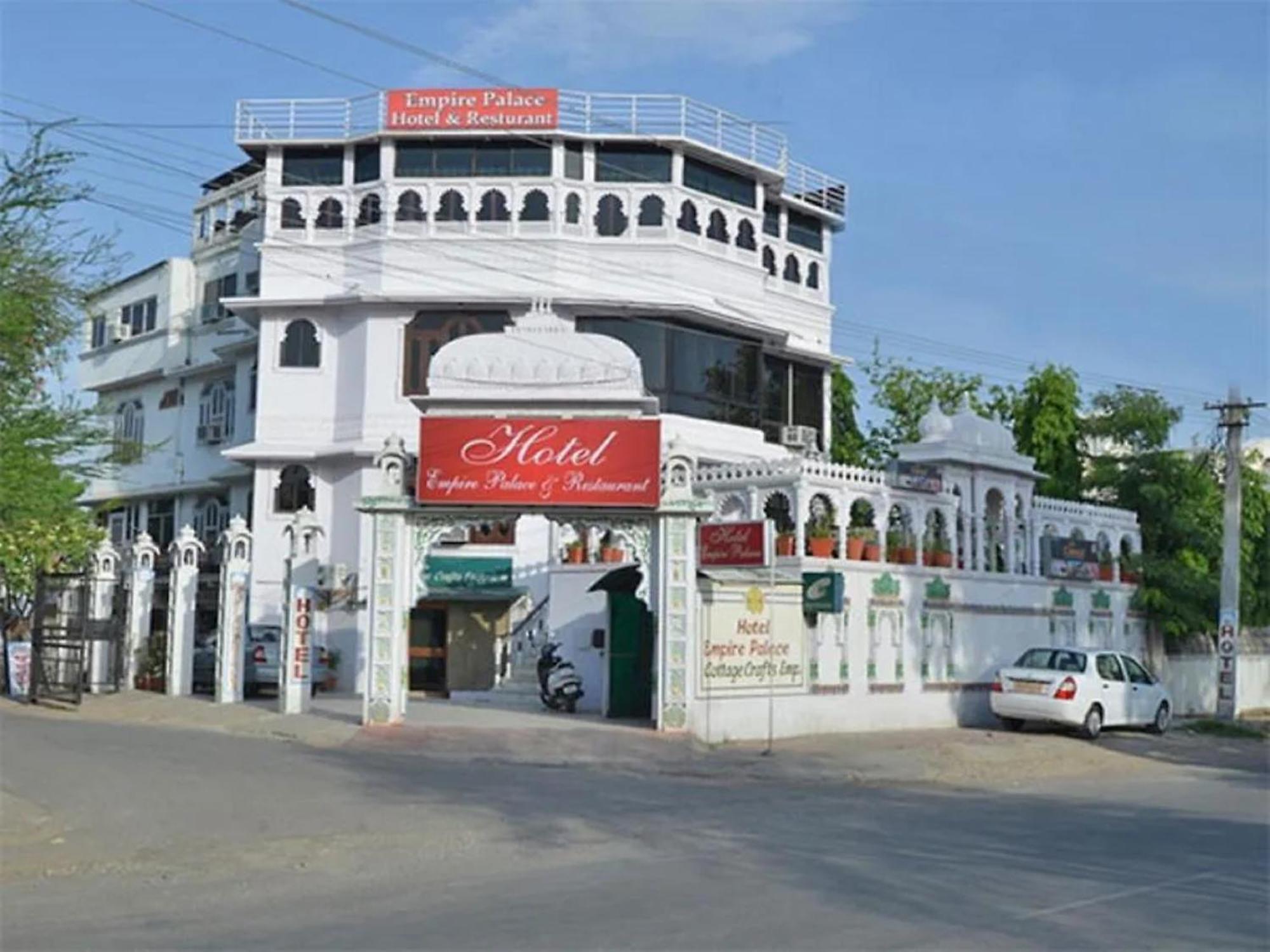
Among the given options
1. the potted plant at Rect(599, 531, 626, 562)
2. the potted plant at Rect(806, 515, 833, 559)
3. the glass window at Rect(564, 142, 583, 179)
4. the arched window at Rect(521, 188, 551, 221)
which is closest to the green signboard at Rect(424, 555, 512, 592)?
the potted plant at Rect(599, 531, 626, 562)

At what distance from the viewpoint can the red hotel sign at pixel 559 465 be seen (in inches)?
918

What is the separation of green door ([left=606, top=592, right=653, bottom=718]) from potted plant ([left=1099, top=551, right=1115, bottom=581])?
13130 mm

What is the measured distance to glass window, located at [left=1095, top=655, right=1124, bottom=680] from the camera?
89.2ft

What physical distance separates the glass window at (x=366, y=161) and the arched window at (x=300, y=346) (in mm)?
3956

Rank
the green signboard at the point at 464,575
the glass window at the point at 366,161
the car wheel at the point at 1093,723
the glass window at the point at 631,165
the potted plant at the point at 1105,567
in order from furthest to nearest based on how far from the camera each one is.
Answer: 1. the glass window at the point at 366,161
2. the glass window at the point at 631,165
3. the green signboard at the point at 464,575
4. the potted plant at the point at 1105,567
5. the car wheel at the point at 1093,723

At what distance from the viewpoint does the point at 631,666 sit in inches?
1022

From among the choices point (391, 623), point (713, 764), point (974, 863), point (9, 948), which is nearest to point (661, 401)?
point (391, 623)

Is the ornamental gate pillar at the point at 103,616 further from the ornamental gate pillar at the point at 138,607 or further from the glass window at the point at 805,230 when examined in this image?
the glass window at the point at 805,230

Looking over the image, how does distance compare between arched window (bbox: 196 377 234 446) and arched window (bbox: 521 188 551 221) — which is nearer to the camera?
arched window (bbox: 521 188 551 221)

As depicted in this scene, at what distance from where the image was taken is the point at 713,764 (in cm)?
2097

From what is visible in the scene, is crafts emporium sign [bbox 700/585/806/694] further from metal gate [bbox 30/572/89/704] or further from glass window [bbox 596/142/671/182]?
glass window [bbox 596/142/671/182]

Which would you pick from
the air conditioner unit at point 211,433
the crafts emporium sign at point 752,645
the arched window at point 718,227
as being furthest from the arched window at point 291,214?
the crafts emporium sign at point 752,645

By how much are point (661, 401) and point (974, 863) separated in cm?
2476

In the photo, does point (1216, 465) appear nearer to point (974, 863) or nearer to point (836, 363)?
point (836, 363)
